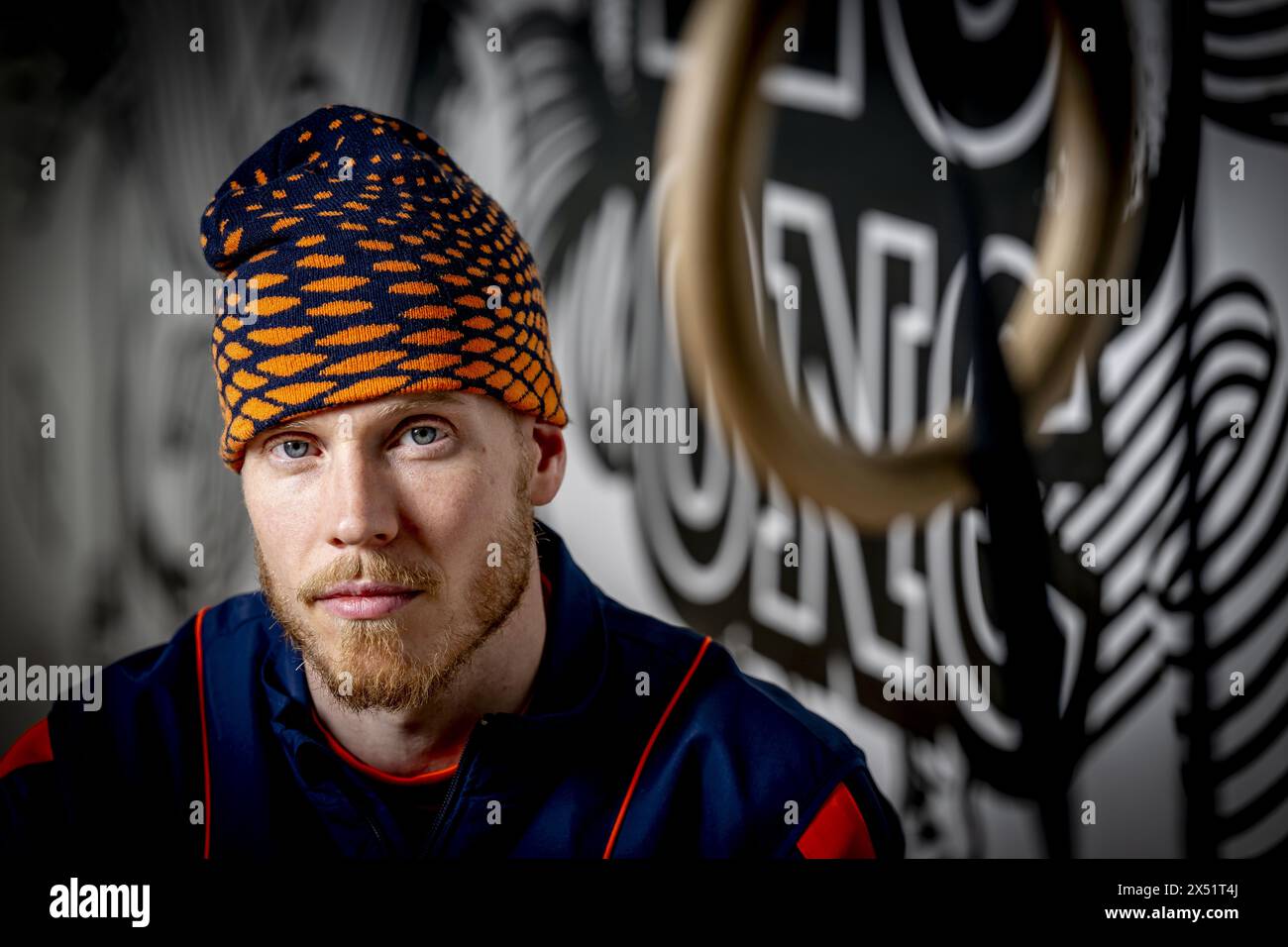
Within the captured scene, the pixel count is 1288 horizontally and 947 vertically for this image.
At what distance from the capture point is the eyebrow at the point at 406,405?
1175 mm

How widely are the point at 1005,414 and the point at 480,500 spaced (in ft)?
2.99

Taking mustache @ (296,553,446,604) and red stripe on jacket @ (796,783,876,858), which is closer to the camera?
mustache @ (296,553,446,604)

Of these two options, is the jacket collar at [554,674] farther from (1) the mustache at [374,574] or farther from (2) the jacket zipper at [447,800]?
(1) the mustache at [374,574]

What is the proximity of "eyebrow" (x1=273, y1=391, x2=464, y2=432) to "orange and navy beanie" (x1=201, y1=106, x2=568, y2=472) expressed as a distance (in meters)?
0.01

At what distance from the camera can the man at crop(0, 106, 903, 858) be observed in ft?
3.88

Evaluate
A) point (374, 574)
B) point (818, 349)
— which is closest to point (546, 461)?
point (374, 574)

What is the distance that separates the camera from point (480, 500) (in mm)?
1219

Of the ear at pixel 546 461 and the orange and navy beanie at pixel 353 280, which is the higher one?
the orange and navy beanie at pixel 353 280
